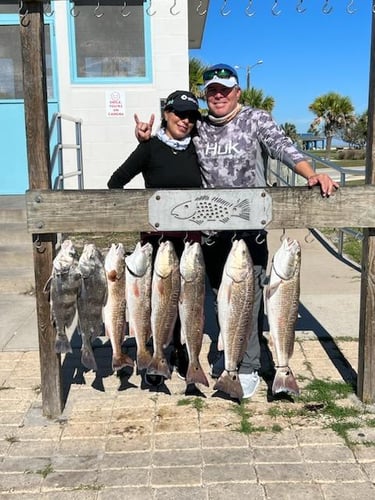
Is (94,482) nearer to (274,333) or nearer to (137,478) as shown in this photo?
(137,478)

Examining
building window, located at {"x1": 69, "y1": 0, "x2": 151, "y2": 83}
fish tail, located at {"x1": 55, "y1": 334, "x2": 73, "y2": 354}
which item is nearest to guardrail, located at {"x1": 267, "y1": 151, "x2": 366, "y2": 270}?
fish tail, located at {"x1": 55, "y1": 334, "x2": 73, "y2": 354}

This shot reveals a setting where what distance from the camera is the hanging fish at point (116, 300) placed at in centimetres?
336

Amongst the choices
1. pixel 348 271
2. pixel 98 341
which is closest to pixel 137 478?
pixel 98 341

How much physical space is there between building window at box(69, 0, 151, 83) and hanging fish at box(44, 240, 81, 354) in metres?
7.32

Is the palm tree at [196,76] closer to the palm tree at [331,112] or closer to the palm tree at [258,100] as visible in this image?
the palm tree at [258,100]

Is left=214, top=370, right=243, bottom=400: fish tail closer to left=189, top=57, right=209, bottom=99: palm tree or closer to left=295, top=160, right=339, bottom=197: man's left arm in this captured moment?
left=295, top=160, right=339, bottom=197: man's left arm

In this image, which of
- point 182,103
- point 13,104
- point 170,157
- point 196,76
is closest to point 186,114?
point 182,103

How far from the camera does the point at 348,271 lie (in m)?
7.42

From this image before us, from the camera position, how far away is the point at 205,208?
11.5 ft

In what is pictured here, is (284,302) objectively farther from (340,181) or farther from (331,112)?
(331,112)

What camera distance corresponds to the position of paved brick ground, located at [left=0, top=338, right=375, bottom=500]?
9.65 ft

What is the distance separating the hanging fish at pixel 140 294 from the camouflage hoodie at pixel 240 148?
0.71m

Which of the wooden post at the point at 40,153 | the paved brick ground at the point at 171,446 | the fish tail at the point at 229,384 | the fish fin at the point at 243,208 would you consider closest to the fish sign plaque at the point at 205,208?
the fish fin at the point at 243,208

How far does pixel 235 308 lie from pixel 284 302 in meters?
0.31
